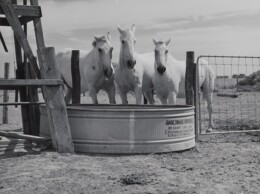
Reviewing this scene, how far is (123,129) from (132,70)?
3.50m

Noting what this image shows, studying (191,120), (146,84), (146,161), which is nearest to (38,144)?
(146,161)

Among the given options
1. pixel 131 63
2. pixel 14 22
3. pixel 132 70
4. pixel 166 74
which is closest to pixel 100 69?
pixel 132 70

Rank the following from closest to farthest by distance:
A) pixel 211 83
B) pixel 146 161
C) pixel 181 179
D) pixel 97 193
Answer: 1. pixel 97 193
2. pixel 181 179
3. pixel 146 161
4. pixel 211 83

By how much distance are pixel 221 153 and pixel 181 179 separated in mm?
2235

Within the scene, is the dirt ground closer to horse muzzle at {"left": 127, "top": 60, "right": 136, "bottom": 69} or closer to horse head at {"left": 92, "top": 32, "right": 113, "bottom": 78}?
horse muzzle at {"left": 127, "top": 60, "right": 136, "bottom": 69}

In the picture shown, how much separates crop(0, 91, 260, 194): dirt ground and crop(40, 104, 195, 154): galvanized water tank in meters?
0.18

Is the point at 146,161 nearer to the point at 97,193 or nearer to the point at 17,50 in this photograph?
the point at 97,193

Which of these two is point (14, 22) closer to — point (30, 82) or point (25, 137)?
point (30, 82)

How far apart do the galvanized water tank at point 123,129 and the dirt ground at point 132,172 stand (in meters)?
0.18

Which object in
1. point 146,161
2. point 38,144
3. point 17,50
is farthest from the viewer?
point 17,50

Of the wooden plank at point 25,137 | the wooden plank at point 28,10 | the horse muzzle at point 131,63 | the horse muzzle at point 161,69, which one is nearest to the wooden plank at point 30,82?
the wooden plank at point 25,137

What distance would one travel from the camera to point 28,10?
7004 millimetres

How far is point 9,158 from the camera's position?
6230mm

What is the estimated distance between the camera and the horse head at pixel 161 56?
30.4 feet
